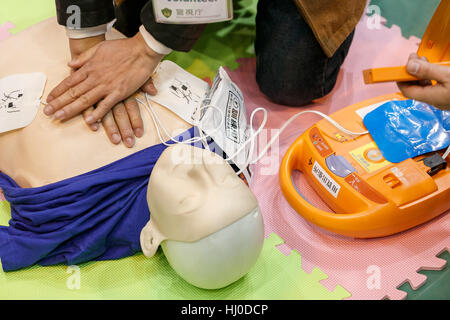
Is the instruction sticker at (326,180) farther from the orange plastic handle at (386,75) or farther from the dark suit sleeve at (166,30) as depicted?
the dark suit sleeve at (166,30)

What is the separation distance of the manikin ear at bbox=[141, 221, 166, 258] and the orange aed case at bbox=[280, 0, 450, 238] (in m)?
0.31

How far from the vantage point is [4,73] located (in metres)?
1.02

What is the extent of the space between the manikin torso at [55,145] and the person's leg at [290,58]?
0.36m

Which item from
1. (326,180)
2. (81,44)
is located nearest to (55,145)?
(81,44)

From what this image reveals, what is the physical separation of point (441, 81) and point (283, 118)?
1.55 ft

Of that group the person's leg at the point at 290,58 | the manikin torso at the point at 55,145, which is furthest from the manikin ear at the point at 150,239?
the person's leg at the point at 290,58

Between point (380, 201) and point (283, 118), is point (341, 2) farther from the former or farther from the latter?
point (380, 201)

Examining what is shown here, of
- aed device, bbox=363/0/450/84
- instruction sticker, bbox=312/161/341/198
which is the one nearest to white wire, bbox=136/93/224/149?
instruction sticker, bbox=312/161/341/198

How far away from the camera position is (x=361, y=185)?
929 mm

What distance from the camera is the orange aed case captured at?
0.90m

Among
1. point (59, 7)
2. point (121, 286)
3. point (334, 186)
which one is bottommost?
point (121, 286)

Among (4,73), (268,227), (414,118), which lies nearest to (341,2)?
(414,118)

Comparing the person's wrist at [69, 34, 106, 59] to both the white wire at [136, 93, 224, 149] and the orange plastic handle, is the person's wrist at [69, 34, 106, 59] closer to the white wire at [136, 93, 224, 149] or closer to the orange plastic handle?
the white wire at [136, 93, 224, 149]

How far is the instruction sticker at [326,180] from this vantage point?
3.13ft
